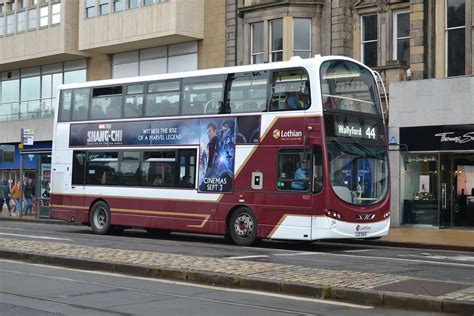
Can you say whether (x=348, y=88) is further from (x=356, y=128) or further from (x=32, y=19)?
(x=32, y=19)

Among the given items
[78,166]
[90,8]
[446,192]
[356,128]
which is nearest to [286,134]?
[356,128]

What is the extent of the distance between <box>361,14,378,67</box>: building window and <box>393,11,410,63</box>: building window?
812 millimetres

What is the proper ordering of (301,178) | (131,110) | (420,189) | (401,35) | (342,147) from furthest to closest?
(401,35), (420,189), (131,110), (301,178), (342,147)

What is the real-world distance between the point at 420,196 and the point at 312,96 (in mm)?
10088

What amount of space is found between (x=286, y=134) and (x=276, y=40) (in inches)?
488

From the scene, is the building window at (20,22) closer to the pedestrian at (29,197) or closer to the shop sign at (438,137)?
the pedestrian at (29,197)

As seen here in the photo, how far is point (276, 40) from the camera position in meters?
28.2

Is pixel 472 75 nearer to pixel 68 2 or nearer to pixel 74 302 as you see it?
pixel 74 302

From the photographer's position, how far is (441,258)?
597 inches

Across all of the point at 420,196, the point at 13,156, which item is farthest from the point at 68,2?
the point at 420,196

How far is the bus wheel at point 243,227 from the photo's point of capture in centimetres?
1723

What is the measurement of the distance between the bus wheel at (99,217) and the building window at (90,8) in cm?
1647

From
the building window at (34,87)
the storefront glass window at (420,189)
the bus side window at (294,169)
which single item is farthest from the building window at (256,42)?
the bus side window at (294,169)

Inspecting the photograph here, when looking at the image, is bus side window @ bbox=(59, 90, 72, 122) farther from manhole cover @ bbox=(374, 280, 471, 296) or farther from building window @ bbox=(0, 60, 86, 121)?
building window @ bbox=(0, 60, 86, 121)
